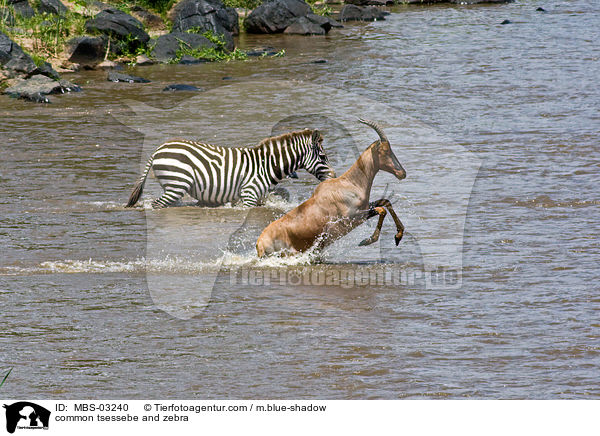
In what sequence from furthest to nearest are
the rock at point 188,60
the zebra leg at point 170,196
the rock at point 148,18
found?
Result: the rock at point 148,18, the rock at point 188,60, the zebra leg at point 170,196

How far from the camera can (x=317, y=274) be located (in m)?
9.65

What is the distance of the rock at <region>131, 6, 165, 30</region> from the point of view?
2938 centimetres

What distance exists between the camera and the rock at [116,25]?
2578cm

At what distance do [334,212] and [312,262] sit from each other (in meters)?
0.62

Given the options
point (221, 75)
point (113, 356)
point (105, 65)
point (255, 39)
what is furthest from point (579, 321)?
point (255, 39)

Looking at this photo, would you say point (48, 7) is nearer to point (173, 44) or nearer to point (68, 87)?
point (173, 44)

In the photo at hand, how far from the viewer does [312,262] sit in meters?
10.0

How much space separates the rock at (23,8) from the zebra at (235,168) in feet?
47.4

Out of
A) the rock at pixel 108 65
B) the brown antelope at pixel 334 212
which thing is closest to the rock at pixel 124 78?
the rock at pixel 108 65

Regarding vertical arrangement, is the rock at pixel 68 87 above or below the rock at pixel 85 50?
below

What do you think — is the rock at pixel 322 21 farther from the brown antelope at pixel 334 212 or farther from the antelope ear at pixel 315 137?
the brown antelope at pixel 334 212

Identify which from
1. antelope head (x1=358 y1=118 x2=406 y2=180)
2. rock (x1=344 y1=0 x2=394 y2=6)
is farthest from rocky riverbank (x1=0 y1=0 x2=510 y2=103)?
antelope head (x1=358 y1=118 x2=406 y2=180)
